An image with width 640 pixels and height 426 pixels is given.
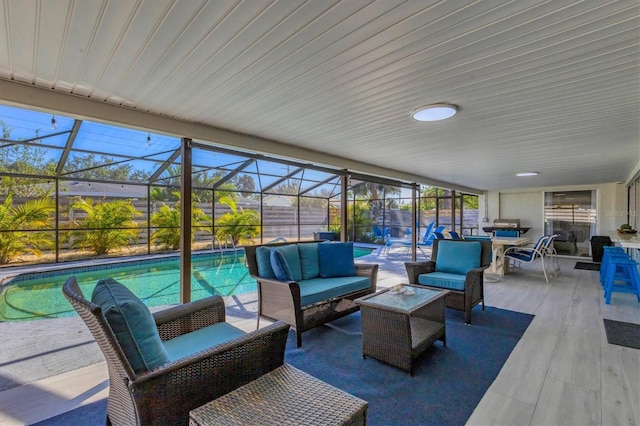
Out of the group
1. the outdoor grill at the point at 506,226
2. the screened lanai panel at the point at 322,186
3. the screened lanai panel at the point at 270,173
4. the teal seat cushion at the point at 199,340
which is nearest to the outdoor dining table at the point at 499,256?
the outdoor grill at the point at 506,226

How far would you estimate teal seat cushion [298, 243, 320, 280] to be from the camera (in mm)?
→ 3645

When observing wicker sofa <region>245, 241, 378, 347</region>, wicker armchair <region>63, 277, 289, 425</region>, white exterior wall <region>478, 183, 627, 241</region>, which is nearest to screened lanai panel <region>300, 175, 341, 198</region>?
white exterior wall <region>478, 183, 627, 241</region>

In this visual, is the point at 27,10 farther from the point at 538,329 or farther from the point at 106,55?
the point at 538,329

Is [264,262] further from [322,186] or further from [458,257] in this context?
[322,186]

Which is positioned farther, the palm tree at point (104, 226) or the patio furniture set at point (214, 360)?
the palm tree at point (104, 226)

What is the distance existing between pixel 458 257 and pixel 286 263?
8.22 feet

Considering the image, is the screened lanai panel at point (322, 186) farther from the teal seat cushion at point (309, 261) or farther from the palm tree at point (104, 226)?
the teal seat cushion at point (309, 261)

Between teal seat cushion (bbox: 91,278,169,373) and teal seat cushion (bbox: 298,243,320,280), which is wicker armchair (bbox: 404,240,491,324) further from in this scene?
teal seat cushion (bbox: 91,278,169,373)

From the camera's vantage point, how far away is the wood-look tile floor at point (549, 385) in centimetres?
190

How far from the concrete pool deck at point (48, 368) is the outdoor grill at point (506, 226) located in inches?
367

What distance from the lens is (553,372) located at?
2.41 m

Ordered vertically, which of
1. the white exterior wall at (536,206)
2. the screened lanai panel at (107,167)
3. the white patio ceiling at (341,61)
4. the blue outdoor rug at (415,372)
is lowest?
the blue outdoor rug at (415,372)

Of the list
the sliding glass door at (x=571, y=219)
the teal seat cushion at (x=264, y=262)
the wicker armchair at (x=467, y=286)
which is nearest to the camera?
the teal seat cushion at (x=264, y=262)

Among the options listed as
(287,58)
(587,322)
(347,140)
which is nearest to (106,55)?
(287,58)
